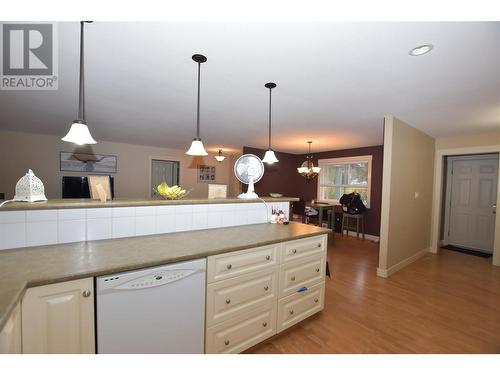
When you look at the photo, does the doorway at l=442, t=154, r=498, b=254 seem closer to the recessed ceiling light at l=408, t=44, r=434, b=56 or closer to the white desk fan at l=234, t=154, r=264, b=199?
the recessed ceiling light at l=408, t=44, r=434, b=56

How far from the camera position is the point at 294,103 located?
8.62ft

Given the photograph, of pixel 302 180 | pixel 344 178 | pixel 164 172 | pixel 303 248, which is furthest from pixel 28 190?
pixel 302 180

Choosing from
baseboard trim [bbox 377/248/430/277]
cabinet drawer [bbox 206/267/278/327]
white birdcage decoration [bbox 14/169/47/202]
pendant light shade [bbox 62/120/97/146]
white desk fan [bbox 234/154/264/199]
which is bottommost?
baseboard trim [bbox 377/248/430/277]

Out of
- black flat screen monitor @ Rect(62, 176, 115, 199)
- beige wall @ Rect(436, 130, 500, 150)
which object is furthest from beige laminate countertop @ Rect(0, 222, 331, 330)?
beige wall @ Rect(436, 130, 500, 150)

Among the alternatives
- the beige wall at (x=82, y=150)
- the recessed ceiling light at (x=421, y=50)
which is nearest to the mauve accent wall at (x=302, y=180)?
A: the beige wall at (x=82, y=150)

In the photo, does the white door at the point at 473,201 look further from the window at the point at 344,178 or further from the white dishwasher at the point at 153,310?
the white dishwasher at the point at 153,310

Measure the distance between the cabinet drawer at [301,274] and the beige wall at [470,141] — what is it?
395 centimetres

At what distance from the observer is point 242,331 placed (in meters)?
1.56

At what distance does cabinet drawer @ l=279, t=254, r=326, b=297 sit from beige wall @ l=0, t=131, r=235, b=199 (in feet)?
17.0

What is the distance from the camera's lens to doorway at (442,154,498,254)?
13.7ft
